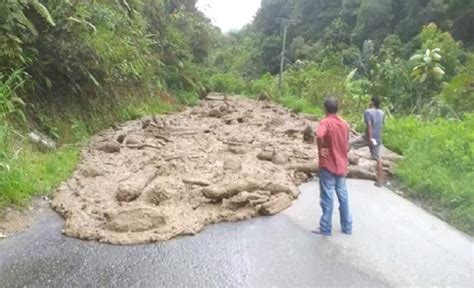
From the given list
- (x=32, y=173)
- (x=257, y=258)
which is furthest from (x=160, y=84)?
(x=257, y=258)

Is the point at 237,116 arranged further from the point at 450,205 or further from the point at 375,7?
the point at 375,7

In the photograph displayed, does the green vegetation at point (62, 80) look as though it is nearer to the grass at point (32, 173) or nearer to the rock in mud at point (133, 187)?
the grass at point (32, 173)

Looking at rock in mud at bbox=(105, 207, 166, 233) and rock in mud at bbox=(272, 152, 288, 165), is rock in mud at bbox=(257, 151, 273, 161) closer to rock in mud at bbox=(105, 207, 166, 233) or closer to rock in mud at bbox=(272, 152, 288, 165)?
rock in mud at bbox=(272, 152, 288, 165)

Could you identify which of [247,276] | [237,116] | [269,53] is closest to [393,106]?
[237,116]

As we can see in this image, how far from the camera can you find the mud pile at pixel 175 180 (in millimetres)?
6031

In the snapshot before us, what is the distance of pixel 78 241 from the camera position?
5.66 metres

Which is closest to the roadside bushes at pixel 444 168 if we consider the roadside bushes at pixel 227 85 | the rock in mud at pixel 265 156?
the rock in mud at pixel 265 156

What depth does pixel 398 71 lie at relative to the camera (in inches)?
963

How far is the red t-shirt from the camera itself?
5.80 meters

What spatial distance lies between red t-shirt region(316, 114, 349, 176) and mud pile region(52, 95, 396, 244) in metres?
1.33

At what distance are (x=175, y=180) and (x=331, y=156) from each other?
10.0 ft

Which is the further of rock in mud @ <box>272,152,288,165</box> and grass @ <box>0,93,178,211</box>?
rock in mud @ <box>272,152,288,165</box>

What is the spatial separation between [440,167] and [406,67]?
20553 millimetres

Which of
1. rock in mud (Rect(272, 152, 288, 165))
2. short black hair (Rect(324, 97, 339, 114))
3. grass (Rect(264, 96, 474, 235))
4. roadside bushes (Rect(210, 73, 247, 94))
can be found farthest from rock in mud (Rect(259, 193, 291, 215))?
roadside bushes (Rect(210, 73, 247, 94))
